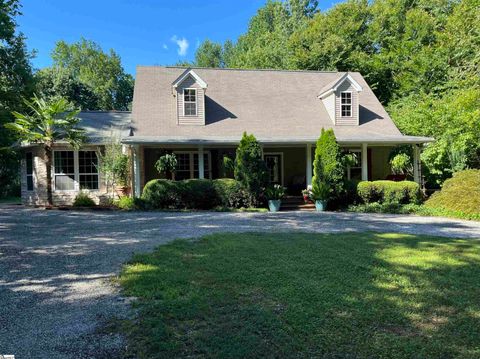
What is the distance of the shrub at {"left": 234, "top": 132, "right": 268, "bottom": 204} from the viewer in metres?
12.7

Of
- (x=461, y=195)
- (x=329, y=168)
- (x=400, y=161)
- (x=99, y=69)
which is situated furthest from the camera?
(x=99, y=69)

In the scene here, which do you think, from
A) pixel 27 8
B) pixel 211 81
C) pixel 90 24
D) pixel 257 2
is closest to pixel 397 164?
pixel 211 81

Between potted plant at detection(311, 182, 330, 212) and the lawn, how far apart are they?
6.38m

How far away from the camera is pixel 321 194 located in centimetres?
1294

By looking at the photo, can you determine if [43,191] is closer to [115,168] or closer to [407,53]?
[115,168]

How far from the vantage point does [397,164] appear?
51.4ft

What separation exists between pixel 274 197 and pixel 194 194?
3047 mm

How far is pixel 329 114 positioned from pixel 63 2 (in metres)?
18.2

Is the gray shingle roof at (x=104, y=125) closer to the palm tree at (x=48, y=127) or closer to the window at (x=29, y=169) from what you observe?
the palm tree at (x=48, y=127)

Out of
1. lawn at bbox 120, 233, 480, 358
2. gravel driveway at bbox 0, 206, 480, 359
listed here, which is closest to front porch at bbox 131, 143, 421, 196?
gravel driveway at bbox 0, 206, 480, 359

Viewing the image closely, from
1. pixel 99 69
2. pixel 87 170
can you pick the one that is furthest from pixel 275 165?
pixel 99 69

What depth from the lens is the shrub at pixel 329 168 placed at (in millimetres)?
12773

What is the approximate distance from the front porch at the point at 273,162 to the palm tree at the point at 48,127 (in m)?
2.46

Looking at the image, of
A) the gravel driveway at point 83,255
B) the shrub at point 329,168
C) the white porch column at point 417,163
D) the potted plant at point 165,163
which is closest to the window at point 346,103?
the white porch column at point 417,163
